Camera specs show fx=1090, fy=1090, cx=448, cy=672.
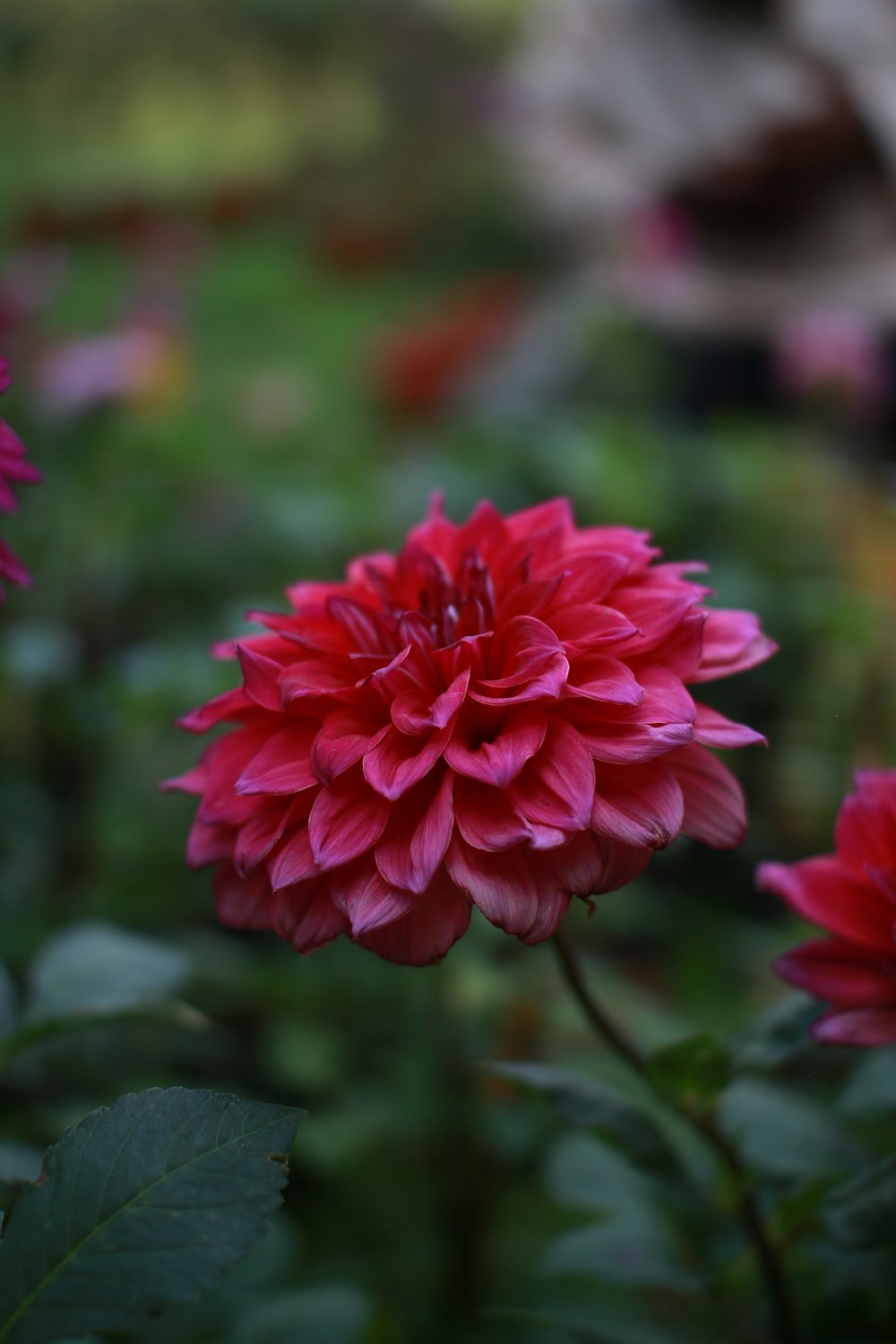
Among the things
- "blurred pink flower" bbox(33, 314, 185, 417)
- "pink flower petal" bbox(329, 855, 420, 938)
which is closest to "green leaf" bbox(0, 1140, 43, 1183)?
"pink flower petal" bbox(329, 855, 420, 938)

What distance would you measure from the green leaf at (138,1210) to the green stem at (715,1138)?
134 mm

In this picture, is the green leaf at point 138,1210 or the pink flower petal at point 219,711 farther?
the pink flower petal at point 219,711

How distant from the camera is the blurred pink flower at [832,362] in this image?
1604 millimetres

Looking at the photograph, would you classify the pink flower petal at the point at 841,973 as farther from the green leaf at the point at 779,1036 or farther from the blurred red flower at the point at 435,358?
the blurred red flower at the point at 435,358

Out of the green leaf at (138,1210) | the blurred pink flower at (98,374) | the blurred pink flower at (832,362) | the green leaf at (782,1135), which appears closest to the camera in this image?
the green leaf at (138,1210)

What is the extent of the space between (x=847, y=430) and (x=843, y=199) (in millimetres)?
534

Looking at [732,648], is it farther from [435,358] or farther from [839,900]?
[435,358]

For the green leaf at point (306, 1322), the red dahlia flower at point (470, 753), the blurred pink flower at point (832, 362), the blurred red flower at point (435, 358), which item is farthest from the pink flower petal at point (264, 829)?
the blurred red flower at point (435, 358)

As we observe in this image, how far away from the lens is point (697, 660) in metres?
0.40

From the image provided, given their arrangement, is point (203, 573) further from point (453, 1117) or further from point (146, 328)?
point (453, 1117)

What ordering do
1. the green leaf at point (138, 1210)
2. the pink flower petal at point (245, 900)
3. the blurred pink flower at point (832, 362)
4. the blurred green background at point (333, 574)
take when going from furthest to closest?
the blurred pink flower at point (832, 362)
the blurred green background at point (333, 574)
the pink flower petal at point (245, 900)
the green leaf at point (138, 1210)

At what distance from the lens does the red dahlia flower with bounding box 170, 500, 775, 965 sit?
36 centimetres

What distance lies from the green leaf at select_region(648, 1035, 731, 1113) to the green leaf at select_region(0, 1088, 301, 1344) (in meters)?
0.16

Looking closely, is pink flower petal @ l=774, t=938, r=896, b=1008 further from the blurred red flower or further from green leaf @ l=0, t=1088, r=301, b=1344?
the blurred red flower
